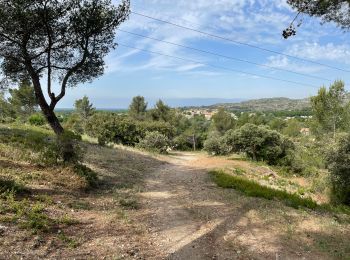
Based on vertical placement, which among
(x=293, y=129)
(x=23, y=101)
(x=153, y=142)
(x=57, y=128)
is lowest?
(x=293, y=129)

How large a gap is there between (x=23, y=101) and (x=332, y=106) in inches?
1594

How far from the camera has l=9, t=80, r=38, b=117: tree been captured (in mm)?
45056

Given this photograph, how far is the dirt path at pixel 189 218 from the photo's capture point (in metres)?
5.98

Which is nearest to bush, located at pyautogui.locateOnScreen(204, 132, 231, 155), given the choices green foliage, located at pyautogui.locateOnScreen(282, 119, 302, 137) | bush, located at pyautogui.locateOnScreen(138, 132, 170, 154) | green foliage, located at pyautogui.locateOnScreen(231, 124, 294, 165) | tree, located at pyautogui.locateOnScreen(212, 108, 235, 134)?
green foliage, located at pyautogui.locateOnScreen(231, 124, 294, 165)

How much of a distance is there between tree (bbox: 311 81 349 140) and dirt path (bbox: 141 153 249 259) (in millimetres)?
28378

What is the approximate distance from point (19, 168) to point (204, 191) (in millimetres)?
5590

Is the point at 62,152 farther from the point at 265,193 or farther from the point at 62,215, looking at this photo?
the point at 265,193

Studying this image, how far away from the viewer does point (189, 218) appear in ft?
25.2

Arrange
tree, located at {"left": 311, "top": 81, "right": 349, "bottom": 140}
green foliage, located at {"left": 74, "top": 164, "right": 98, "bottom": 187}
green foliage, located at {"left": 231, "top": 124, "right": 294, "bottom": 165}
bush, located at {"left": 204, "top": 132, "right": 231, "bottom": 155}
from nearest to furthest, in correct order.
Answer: green foliage, located at {"left": 74, "top": 164, "right": 98, "bottom": 187} < green foliage, located at {"left": 231, "top": 124, "right": 294, "bottom": 165} < bush, located at {"left": 204, "top": 132, "right": 231, "bottom": 155} < tree, located at {"left": 311, "top": 81, "right": 349, "bottom": 140}

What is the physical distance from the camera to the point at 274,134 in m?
23.7

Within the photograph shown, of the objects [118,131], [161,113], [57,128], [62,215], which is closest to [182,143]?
[161,113]

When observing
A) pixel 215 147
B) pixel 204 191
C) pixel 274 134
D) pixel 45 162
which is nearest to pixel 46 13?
pixel 45 162

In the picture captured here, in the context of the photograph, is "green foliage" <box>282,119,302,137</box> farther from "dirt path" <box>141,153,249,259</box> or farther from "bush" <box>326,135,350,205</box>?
"dirt path" <box>141,153,249,259</box>

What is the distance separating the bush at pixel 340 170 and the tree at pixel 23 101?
38812 mm
